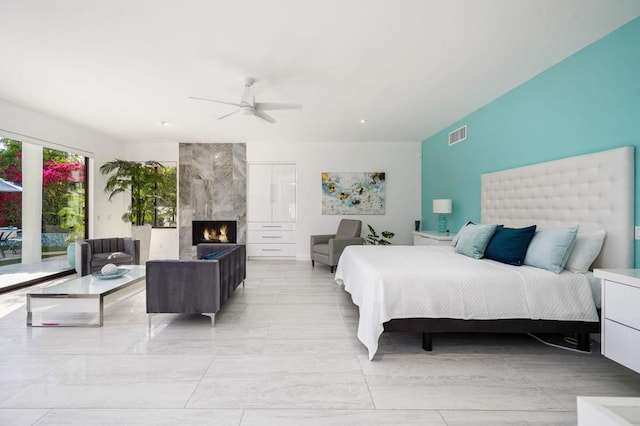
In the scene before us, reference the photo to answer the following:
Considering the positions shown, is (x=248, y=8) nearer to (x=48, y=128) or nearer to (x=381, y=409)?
(x=381, y=409)

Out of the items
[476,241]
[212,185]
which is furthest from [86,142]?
[476,241]

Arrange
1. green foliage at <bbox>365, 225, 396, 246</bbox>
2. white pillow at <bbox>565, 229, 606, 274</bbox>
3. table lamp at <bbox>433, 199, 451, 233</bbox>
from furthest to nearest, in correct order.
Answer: green foliage at <bbox>365, 225, 396, 246</bbox> → table lamp at <bbox>433, 199, 451, 233</bbox> → white pillow at <bbox>565, 229, 606, 274</bbox>

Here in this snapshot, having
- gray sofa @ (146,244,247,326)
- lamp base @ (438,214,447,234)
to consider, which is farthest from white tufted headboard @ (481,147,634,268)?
gray sofa @ (146,244,247,326)

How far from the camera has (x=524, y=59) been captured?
3006 mm

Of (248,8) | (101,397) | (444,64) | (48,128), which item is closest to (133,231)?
(48,128)

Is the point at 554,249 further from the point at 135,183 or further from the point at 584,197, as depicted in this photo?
the point at 135,183

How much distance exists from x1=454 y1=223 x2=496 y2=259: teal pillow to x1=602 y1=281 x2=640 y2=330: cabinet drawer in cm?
116

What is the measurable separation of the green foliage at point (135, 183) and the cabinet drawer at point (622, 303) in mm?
6928

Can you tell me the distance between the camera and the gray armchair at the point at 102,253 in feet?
14.4

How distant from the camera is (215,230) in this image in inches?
268

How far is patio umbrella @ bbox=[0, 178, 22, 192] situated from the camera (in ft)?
13.6

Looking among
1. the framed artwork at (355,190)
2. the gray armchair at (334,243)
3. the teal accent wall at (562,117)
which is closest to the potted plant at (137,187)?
the gray armchair at (334,243)

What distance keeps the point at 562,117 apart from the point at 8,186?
694 centimetres

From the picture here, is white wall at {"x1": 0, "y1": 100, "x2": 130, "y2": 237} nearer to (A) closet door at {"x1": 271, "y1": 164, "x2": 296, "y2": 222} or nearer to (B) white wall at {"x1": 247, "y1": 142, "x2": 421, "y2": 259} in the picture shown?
(B) white wall at {"x1": 247, "y1": 142, "x2": 421, "y2": 259}
